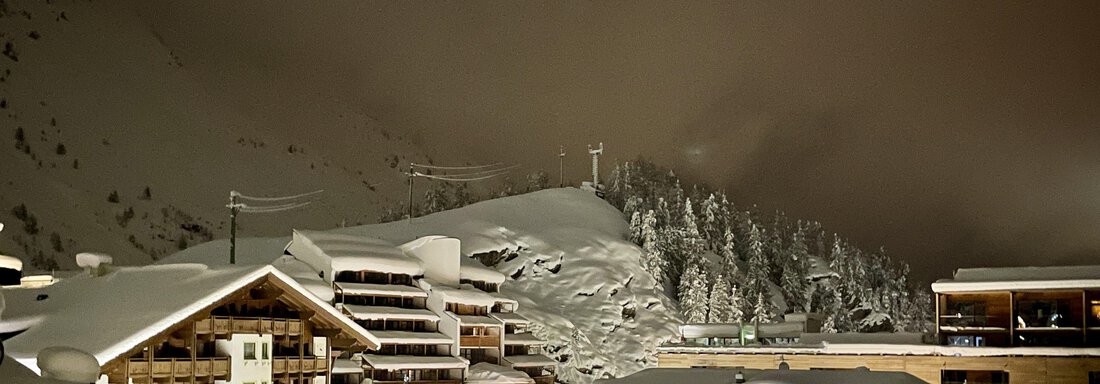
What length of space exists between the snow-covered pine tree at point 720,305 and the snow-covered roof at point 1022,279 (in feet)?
101

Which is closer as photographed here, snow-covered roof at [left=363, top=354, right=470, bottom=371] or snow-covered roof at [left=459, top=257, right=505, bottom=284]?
A: snow-covered roof at [left=363, top=354, right=470, bottom=371]

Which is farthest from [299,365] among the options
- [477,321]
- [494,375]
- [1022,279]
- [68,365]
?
[1022,279]

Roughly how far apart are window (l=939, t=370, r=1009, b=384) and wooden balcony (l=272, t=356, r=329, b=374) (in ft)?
89.7

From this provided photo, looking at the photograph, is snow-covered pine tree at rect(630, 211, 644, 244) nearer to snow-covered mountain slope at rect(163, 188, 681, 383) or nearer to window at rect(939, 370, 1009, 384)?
snow-covered mountain slope at rect(163, 188, 681, 383)

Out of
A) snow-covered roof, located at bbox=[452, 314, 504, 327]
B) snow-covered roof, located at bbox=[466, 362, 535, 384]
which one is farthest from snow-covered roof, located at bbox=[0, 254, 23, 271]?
snow-covered roof, located at bbox=[452, 314, 504, 327]

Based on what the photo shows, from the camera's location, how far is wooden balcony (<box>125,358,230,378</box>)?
2734 centimetres

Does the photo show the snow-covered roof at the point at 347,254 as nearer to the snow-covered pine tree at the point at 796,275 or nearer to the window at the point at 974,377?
the window at the point at 974,377

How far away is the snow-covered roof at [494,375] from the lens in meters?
56.3

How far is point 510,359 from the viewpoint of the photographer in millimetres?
61125

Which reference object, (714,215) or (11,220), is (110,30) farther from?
(714,215)

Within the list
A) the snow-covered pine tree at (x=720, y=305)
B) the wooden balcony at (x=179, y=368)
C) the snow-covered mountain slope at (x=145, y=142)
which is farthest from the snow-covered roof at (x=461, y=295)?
the wooden balcony at (x=179, y=368)

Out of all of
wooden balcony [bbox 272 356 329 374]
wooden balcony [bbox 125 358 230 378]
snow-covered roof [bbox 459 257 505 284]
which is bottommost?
wooden balcony [bbox 272 356 329 374]

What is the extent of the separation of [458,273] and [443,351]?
23.4 feet

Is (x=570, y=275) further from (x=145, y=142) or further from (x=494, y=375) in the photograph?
(x=145, y=142)
